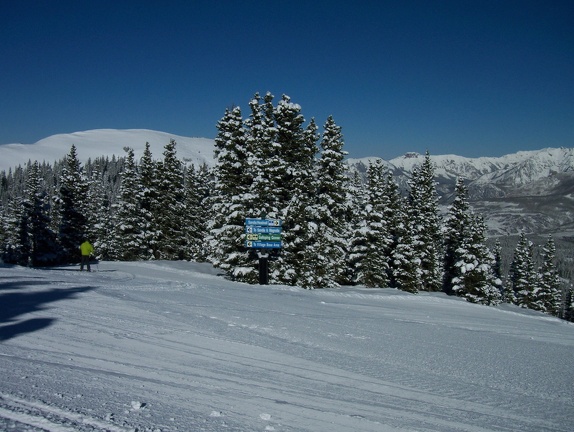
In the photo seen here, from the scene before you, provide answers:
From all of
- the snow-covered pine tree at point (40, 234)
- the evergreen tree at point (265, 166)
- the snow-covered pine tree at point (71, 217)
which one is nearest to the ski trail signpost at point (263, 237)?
the evergreen tree at point (265, 166)

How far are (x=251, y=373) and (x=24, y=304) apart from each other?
7.03 m

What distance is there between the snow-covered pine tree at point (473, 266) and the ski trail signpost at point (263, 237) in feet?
76.0

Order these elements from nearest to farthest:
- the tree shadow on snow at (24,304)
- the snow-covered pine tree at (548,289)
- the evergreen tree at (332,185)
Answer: the tree shadow on snow at (24,304)
the evergreen tree at (332,185)
the snow-covered pine tree at (548,289)

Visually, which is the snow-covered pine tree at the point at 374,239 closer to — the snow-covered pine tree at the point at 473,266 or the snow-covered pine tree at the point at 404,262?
the snow-covered pine tree at the point at 404,262

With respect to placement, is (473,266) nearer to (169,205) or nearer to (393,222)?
(393,222)

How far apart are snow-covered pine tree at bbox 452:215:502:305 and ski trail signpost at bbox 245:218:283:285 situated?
23.2 meters

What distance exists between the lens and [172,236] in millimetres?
44812

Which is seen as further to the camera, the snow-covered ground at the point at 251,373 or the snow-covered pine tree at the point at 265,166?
the snow-covered pine tree at the point at 265,166

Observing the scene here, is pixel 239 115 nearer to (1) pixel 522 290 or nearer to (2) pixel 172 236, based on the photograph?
(2) pixel 172 236

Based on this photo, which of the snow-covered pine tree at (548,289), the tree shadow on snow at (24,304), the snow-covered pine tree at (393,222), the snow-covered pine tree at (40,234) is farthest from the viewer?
the snow-covered pine tree at (548,289)

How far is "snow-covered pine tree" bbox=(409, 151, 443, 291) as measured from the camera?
139 feet

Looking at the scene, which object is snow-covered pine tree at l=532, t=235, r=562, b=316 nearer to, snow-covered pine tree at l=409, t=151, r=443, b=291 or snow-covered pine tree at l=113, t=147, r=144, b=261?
snow-covered pine tree at l=409, t=151, r=443, b=291

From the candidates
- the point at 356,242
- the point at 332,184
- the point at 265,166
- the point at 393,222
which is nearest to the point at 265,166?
the point at 265,166

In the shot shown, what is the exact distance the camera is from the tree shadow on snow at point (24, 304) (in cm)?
738
